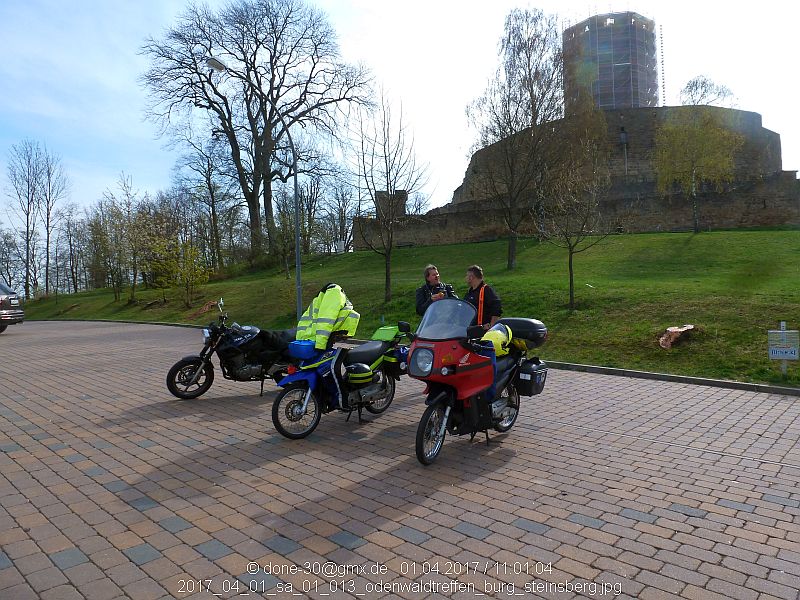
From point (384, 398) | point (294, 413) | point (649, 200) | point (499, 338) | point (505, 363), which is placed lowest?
point (384, 398)

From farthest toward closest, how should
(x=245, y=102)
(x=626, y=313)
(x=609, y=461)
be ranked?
(x=245, y=102)
(x=626, y=313)
(x=609, y=461)

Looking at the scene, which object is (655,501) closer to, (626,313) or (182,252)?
(626,313)

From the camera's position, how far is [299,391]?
20.6ft

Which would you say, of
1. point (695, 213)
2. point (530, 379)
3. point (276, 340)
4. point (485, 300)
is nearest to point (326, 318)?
point (485, 300)

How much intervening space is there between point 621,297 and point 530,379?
9676 mm

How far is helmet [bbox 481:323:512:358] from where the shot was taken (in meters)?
5.82

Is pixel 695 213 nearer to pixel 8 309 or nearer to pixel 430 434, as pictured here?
pixel 430 434

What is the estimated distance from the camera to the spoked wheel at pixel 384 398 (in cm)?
733

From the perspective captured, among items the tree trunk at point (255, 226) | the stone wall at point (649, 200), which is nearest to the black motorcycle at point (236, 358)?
the stone wall at point (649, 200)

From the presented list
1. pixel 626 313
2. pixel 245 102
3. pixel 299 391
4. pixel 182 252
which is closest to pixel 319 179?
pixel 245 102

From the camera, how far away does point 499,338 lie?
589 centimetres

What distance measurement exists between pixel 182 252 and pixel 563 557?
93.2ft

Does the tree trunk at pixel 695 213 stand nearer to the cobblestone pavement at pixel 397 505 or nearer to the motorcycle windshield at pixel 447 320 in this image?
the cobblestone pavement at pixel 397 505

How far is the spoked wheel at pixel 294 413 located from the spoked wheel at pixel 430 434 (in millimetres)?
1544
